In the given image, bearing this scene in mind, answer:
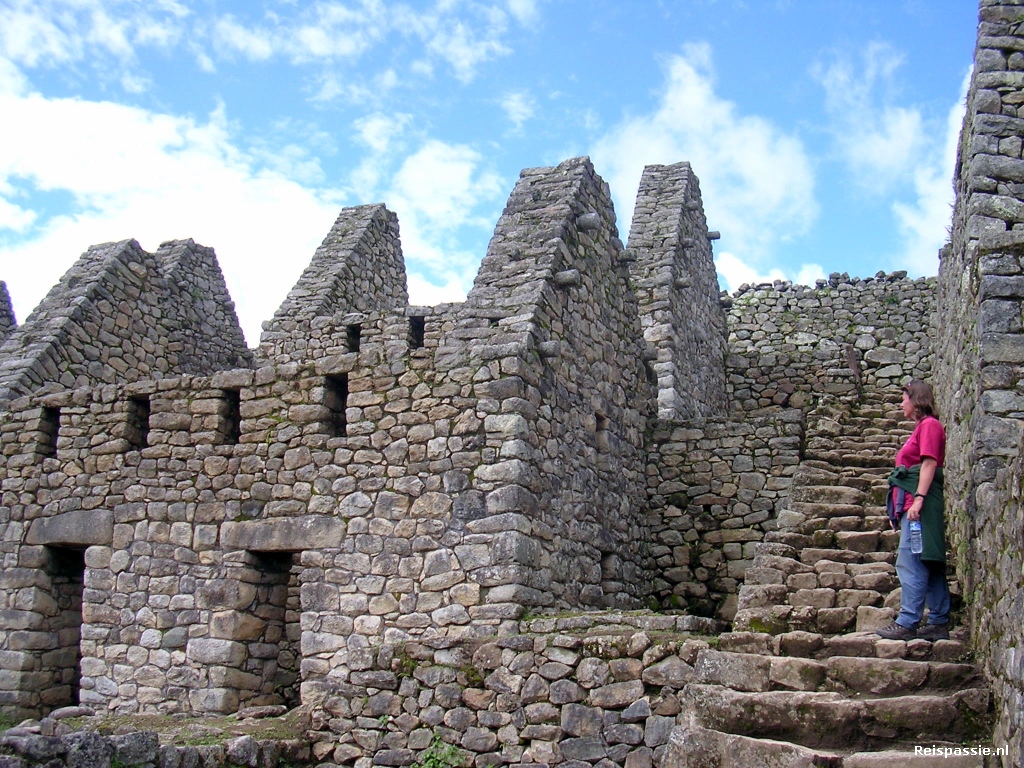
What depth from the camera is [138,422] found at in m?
12.3

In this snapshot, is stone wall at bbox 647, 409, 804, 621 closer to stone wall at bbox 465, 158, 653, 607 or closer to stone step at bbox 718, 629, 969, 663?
stone wall at bbox 465, 158, 653, 607

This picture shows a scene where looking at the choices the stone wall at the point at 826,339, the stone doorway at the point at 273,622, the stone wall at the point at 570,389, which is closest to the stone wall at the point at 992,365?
the stone wall at the point at 570,389

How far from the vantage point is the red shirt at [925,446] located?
23.1ft

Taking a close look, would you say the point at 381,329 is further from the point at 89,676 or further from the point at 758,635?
the point at 758,635

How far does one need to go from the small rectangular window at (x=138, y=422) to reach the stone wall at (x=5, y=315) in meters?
6.37

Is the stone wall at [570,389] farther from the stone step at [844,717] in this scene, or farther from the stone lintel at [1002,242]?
the stone lintel at [1002,242]

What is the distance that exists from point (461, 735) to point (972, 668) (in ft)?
13.9

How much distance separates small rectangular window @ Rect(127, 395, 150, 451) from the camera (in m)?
12.1

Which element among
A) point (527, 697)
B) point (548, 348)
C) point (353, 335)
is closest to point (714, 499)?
point (548, 348)

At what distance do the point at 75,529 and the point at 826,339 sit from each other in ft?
46.3

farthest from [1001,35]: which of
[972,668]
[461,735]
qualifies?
[461,735]

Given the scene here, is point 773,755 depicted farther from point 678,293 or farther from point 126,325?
point 126,325

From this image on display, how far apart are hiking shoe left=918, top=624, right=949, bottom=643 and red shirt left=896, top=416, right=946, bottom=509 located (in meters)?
0.85

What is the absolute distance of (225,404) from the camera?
38.4ft
